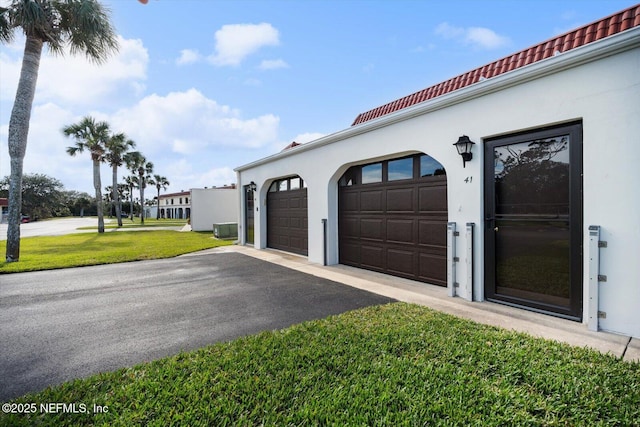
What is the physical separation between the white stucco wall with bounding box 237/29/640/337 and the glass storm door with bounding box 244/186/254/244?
7.92 m

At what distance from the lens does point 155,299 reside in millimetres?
5195

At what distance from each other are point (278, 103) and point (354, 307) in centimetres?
917

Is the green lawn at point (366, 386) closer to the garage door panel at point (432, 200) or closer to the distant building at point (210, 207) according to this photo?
the garage door panel at point (432, 200)

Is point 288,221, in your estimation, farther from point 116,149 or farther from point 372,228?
point 116,149

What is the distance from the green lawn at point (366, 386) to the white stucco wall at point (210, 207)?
21.1m

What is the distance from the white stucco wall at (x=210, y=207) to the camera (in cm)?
2262

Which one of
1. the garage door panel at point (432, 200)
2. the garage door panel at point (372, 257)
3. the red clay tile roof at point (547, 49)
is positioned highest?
the red clay tile roof at point (547, 49)

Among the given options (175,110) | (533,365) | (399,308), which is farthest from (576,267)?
(175,110)

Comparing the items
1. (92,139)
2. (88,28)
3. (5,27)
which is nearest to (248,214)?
(88,28)

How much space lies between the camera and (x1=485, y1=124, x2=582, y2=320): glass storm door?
3904 mm

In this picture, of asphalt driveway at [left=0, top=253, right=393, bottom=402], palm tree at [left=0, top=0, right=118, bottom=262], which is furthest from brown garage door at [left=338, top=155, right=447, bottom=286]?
palm tree at [left=0, top=0, right=118, bottom=262]

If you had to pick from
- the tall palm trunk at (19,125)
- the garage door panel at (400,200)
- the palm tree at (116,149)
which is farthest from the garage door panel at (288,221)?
the palm tree at (116,149)

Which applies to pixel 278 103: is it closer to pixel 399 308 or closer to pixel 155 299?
pixel 155 299

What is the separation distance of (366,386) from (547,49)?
6.95 meters
